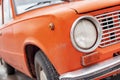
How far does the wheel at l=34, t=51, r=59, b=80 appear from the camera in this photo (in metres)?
3.56

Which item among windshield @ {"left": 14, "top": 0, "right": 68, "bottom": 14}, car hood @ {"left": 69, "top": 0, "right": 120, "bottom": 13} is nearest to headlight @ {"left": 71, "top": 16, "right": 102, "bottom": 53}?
car hood @ {"left": 69, "top": 0, "right": 120, "bottom": 13}

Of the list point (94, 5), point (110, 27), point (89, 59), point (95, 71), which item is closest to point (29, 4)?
point (94, 5)

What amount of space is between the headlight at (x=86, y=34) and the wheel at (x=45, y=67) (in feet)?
1.93

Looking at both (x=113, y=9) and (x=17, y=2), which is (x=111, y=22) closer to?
(x=113, y=9)

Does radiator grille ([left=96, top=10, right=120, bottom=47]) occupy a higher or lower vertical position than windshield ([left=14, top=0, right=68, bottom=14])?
lower

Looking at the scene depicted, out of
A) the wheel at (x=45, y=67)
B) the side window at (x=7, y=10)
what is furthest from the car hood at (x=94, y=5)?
the side window at (x=7, y=10)

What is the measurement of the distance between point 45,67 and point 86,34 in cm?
77

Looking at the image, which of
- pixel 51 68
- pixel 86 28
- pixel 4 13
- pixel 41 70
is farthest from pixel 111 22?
pixel 4 13

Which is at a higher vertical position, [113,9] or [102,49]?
[113,9]

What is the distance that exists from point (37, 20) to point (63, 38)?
629 millimetres

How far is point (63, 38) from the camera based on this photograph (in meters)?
3.16

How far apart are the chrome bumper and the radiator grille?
23cm

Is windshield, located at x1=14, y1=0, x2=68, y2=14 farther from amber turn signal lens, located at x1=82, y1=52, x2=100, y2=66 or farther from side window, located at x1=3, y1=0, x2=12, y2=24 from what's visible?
amber turn signal lens, located at x1=82, y1=52, x2=100, y2=66

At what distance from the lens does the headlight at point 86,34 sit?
3.14m
